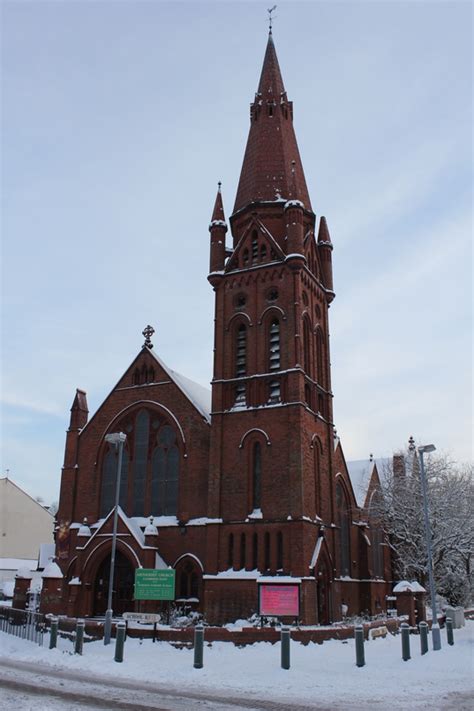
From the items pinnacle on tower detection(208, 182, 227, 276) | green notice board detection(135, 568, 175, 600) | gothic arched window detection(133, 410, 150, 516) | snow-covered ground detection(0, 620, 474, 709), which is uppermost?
pinnacle on tower detection(208, 182, 227, 276)

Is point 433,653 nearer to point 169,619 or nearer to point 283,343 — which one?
point 169,619

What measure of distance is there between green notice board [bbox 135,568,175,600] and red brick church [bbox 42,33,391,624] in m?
4.00

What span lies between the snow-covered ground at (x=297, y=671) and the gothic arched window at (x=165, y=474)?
425 inches

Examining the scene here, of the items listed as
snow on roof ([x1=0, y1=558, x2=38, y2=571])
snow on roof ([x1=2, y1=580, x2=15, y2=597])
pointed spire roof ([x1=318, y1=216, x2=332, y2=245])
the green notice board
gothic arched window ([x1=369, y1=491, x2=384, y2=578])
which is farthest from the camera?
snow on roof ([x1=0, y1=558, x2=38, y2=571])

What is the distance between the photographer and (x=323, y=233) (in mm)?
41625

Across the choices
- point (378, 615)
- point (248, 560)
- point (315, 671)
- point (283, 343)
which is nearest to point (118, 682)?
point (315, 671)

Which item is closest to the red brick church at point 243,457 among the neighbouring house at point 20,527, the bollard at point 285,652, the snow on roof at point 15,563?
the bollard at point 285,652

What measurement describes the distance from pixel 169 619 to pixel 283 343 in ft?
47.1

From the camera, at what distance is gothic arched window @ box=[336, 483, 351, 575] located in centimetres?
3700

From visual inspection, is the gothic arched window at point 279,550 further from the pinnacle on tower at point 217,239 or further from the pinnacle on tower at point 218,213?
the pinnacle on tower at point 218,213

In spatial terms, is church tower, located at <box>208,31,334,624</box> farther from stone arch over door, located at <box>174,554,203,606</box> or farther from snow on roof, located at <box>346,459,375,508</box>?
snow on roof, located at <box>346,459,375,508</box>

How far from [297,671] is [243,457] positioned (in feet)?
50.4

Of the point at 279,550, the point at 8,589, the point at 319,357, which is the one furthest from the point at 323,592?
the point at 8,589

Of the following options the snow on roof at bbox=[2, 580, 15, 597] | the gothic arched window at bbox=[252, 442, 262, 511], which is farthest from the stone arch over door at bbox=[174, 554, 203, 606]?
the snow on roof at bbox=[2, 580, 15, 597]
